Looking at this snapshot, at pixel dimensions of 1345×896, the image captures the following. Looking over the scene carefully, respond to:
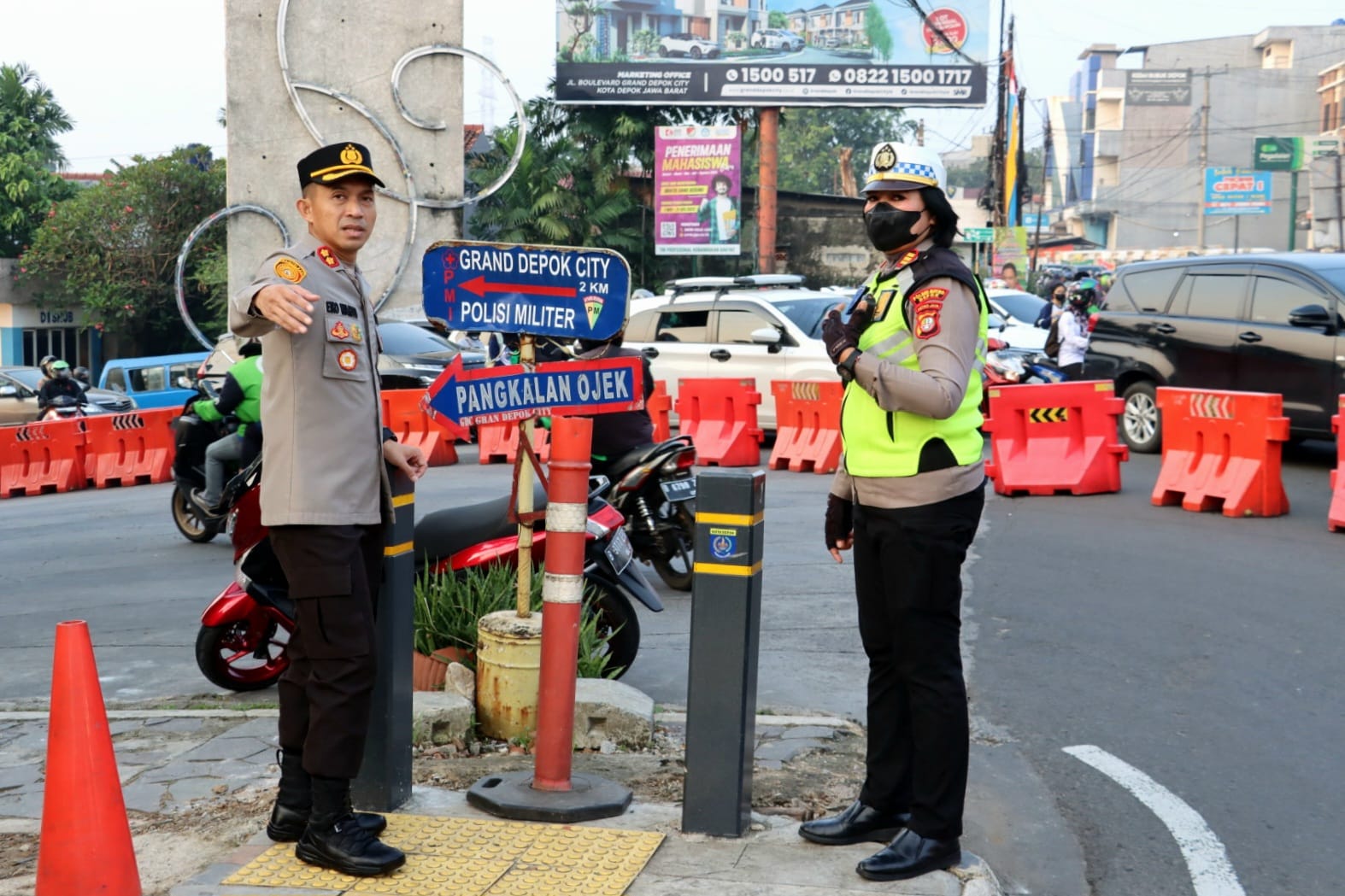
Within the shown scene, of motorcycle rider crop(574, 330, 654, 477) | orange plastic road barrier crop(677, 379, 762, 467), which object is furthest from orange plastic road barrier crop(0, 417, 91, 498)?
motorcycle rider crop(574, 330, 654, 477)

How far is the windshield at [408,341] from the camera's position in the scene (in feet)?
60.7

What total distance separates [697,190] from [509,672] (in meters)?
32.0

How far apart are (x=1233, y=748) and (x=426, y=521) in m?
3.57

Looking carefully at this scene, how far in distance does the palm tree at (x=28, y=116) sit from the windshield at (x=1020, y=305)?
34.8m

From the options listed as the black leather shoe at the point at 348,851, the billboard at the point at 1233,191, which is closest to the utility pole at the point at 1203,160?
the billboard at the point at 1233,191

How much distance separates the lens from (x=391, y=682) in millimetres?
4504

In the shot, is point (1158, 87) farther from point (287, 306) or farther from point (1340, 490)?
point (287, 306)

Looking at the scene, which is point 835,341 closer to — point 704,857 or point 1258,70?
point 704,857

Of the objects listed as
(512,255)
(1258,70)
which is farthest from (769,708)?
(1258,70)

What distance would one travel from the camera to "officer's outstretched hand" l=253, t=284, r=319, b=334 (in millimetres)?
3734

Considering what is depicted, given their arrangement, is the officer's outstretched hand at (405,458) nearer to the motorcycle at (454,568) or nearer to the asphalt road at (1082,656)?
the motorcycle at (454,568)

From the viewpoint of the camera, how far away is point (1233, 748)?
556cm

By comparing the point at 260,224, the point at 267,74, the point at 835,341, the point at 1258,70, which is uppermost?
the point at 1258,70

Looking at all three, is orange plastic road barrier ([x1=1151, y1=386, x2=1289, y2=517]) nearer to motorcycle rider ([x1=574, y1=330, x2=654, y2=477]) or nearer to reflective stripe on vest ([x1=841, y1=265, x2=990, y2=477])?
motorcycle rider ([x1=574, y1=330, x2=654, y2=477])
